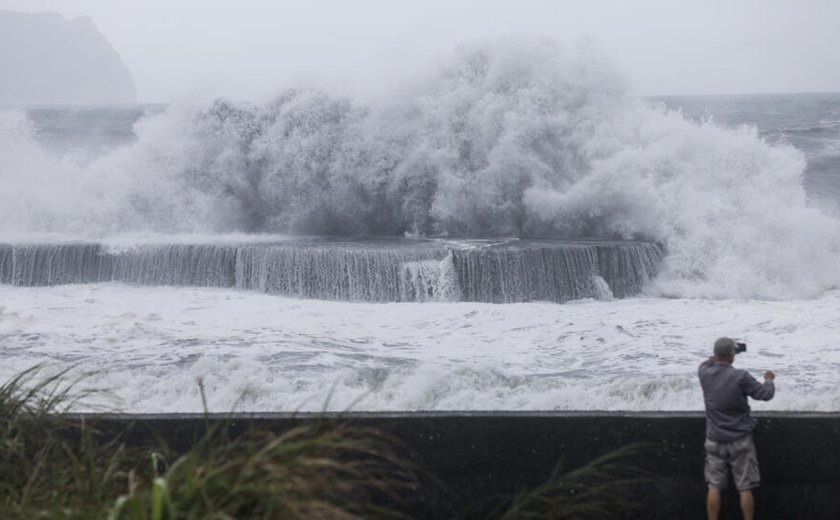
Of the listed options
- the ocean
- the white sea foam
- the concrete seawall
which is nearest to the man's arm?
the concrete seawall

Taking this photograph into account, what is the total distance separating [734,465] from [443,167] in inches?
589

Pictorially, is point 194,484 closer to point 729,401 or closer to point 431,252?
point 729,401

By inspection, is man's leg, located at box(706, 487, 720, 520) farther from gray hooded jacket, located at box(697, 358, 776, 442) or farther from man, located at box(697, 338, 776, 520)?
gray hooded jacket, located at box(697, 358, 776, 442)

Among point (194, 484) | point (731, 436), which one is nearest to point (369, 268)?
point (731, 436)

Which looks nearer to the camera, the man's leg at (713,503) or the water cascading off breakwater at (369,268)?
the man's leg at (713,503)

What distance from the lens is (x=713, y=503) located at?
4.74 metres

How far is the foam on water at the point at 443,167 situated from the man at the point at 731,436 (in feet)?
39.5

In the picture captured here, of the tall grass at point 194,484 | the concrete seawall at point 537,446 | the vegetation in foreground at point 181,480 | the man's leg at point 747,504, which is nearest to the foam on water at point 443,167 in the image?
the concrete seawall at point 537,446

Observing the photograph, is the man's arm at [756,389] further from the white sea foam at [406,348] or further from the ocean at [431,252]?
the white sea foam at [406,348]

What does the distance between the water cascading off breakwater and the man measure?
361 inches

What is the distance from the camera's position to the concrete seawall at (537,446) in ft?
15.6

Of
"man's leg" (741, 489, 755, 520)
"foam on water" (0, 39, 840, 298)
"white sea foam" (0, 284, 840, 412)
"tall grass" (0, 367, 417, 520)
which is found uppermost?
"foam on water" (0, 39, 840, 298)

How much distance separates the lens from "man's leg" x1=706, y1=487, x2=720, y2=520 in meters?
4.72

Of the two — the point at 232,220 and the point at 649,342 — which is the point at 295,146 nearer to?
the point at 232,220
